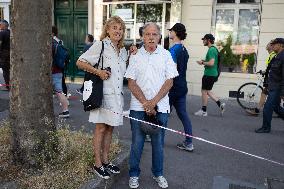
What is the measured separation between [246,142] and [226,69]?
4.91 meters

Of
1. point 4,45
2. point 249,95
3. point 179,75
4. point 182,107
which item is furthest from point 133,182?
point 4,45

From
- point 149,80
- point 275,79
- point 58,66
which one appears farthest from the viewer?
point 58,66

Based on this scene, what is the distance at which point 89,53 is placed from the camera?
3.53 meters

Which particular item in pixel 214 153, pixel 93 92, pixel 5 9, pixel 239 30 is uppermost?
pixel 5 9

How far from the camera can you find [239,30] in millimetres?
10391

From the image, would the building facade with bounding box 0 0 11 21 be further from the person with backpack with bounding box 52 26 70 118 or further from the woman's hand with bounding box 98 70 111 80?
the woman's hand with bounding box 98 70 111 80

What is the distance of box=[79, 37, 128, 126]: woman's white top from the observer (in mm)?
3574

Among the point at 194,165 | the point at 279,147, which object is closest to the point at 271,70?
the point at 279,147

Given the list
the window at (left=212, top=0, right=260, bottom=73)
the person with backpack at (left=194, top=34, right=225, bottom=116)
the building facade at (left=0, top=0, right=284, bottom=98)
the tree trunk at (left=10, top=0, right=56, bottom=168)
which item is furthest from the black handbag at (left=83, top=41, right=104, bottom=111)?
the window at (left=212, top=0, right=260, bottom=73)

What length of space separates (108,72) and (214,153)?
2.63m

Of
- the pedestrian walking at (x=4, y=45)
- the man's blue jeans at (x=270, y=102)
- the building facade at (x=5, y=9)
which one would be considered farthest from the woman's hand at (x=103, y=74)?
the building facade at (x=5, y=9)

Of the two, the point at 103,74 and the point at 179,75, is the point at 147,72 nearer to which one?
the point at 103,74

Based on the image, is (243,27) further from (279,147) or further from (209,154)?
(209,154)

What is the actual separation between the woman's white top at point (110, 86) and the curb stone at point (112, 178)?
2.16 feet
